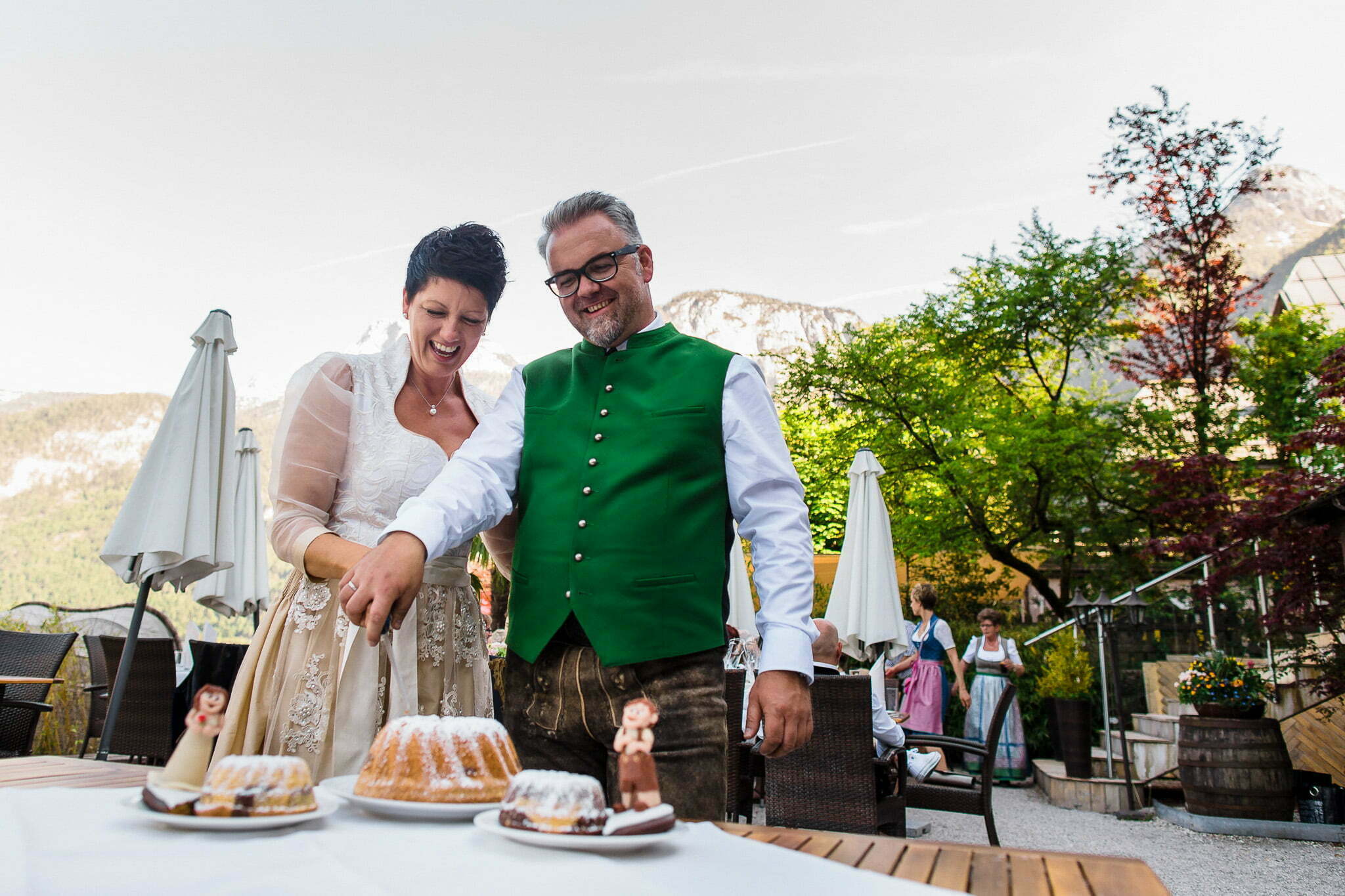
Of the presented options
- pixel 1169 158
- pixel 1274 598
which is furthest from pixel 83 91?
pixel 1274 598

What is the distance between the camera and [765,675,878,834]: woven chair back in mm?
4090

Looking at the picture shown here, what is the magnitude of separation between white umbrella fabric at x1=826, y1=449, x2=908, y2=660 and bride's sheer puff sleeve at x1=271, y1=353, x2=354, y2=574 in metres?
5.62

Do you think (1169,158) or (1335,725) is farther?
(1169,158)

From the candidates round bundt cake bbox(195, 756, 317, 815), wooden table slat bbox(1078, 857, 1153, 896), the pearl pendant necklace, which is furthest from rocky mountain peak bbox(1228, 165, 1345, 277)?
round bundt cake bbox(195, 756, 317, 815)

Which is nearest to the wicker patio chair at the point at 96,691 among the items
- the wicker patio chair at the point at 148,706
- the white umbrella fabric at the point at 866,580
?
the wicker patio chair at the point at 148,706

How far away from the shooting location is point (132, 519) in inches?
168

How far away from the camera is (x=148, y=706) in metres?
5.50

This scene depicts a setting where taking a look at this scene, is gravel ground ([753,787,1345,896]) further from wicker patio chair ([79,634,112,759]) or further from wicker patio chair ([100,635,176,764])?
wicker patio chair ([79,634,112,759])

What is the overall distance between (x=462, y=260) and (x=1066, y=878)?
4.93 feet

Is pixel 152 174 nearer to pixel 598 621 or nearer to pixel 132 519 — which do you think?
pixel 132 519

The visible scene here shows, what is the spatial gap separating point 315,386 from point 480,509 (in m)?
0.51

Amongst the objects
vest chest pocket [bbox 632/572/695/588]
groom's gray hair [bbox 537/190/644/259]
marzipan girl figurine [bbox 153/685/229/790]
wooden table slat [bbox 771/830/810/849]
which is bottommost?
wooden table slat [bbox 771/830/810/849]

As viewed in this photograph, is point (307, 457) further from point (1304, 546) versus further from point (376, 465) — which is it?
point (1304, 546)

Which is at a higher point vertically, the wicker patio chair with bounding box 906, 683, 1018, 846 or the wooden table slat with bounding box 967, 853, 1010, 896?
the wooden table slat with bounding box 967, 853, 1010, 896
